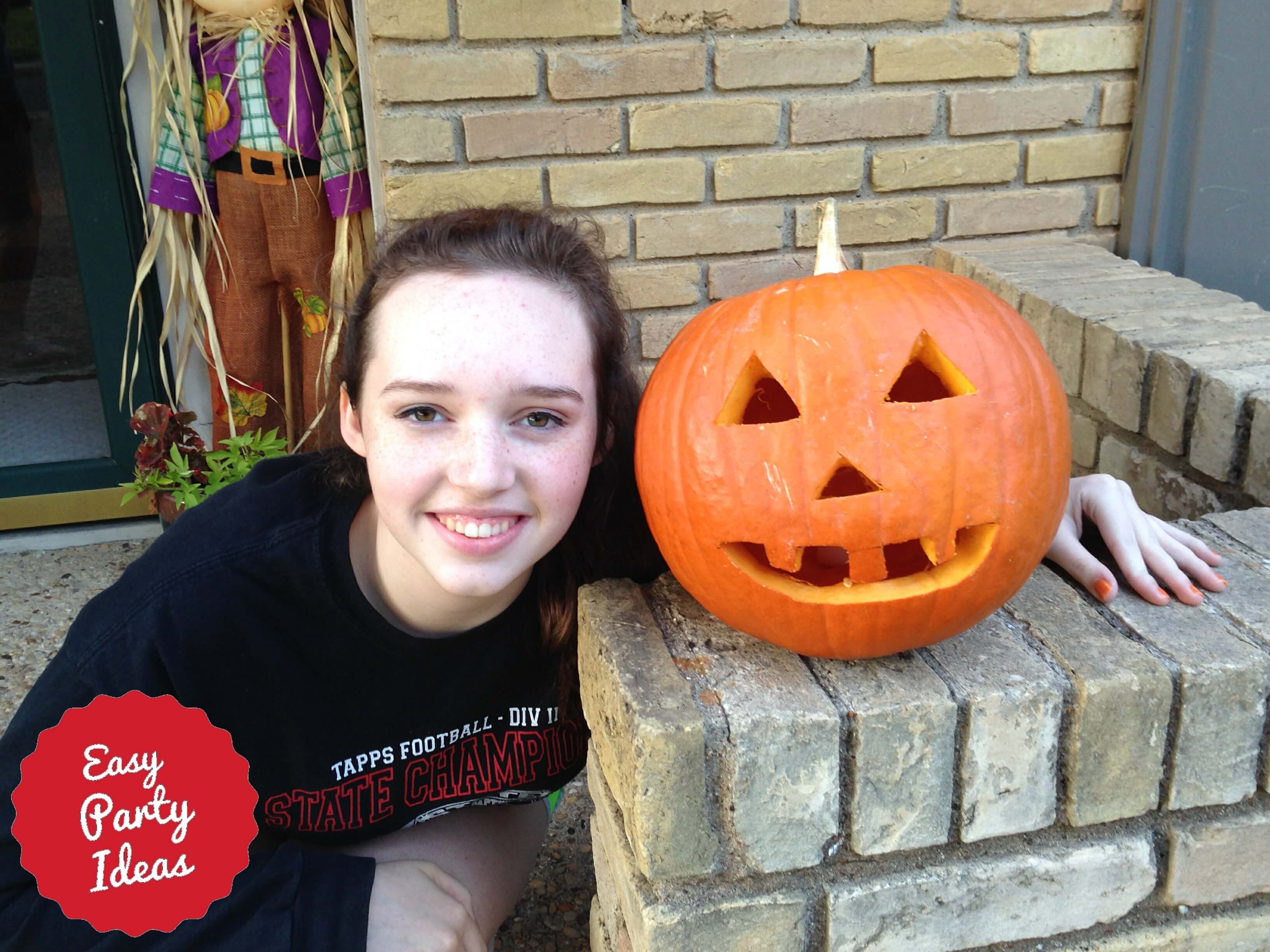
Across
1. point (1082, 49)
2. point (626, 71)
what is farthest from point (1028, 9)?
point (626, 71)

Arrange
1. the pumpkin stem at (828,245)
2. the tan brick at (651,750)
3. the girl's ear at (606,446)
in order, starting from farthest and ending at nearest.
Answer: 1. the girl's ear at (606,446)
2. the pumpkin stem at (828,245)
3. the tan brick at (651,750)

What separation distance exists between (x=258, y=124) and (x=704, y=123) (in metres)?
1.28

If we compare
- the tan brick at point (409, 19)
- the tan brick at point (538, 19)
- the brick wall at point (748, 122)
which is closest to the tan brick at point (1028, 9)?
the brick wall at point (748, 122)

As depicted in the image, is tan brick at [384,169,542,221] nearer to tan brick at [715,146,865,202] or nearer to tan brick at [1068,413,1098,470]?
tan brick at [715,146,865,202]

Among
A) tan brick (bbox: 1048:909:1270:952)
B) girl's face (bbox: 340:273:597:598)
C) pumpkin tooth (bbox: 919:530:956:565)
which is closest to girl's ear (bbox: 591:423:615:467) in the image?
girl's face (bbox: 340:273:597:598)

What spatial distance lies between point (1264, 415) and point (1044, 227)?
1422mm

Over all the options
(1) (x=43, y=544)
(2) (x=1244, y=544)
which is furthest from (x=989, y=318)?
(1) (x=43, y=544)

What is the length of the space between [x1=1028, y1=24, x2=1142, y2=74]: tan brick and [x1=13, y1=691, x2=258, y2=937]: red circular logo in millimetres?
2589

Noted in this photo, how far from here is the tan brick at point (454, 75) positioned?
2.46 meters

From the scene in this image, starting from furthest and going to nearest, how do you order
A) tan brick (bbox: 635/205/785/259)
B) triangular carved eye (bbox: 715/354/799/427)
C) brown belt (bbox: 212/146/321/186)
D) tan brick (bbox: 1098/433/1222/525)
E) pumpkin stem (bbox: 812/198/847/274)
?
brown belt (bbox: 212/146/321/186) → tan brick (bbox: 635/205/785/259) → tan brick (bbox: 1098/433/1222/525) → pumpkin stem (bbox: 812/198/847/274) → triangular carved eye (bbox: 715/354/799/427)

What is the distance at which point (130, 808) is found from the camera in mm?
1329

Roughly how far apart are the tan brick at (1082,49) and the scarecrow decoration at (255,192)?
1.87 meters

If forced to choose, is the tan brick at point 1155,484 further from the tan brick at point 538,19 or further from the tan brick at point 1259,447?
the tan brick at point 538,19

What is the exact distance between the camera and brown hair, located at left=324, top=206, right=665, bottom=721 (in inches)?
Result: 59.6
